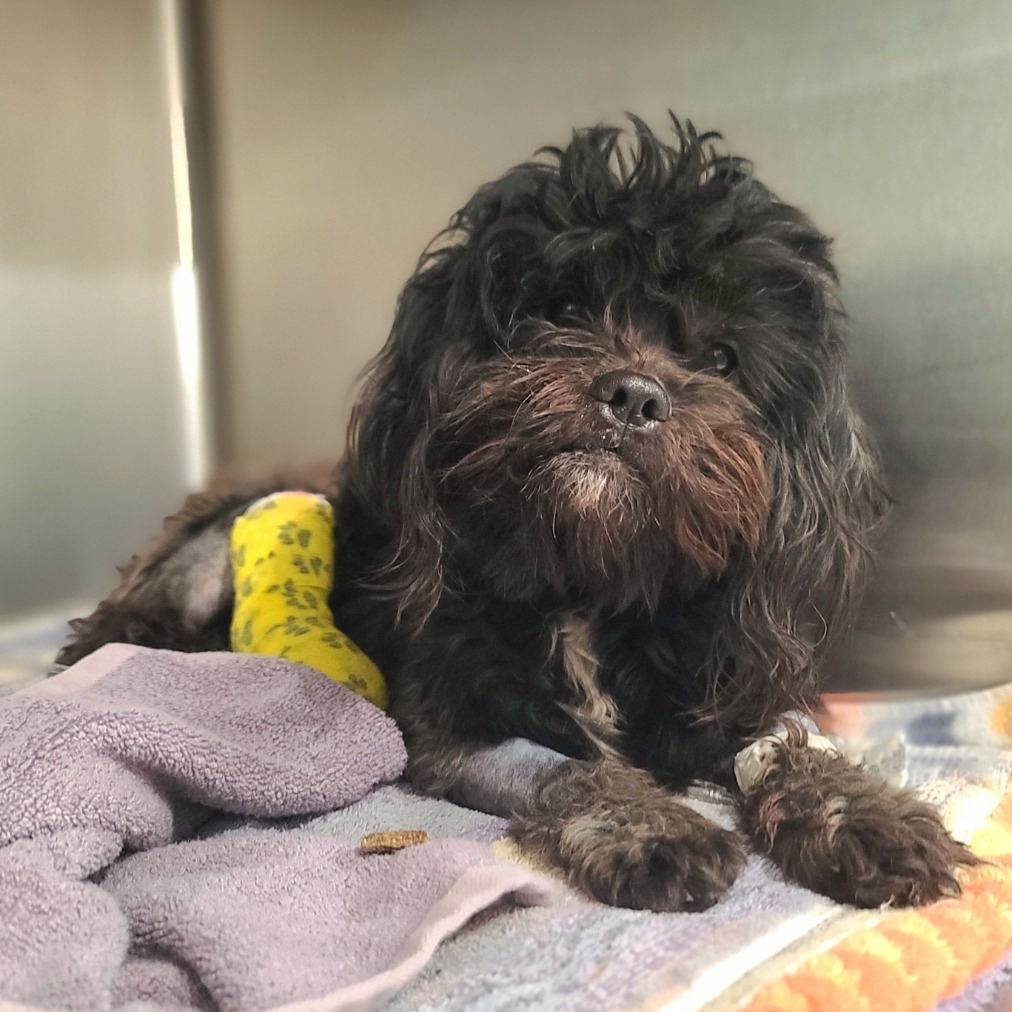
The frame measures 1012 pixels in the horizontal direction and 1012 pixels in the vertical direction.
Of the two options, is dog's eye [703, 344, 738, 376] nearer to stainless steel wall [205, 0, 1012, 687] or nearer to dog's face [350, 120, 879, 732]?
dog's face [350, 120, 879, 732]

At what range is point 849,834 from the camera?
123 cm

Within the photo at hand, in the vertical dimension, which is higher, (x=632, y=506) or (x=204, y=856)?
(x=632, y=506)

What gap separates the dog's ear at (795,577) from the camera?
1.39 m

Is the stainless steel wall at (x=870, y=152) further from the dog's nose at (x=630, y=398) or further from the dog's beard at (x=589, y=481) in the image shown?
the dog's nose at (x=630, y=398)

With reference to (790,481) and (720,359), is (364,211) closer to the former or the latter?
(720,359)

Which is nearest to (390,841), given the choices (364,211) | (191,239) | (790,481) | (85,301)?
(790,481)

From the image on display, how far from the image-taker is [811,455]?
140cm

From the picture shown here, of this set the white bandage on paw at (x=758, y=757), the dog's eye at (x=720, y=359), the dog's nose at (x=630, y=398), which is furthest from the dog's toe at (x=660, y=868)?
the dog's eye at (x=720, y=359)

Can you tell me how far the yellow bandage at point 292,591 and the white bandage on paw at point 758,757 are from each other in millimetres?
595

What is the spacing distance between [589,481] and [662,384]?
154mm

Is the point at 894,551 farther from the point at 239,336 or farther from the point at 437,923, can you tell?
the point at 239,336

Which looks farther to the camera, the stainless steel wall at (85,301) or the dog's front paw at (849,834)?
the stainless steel wall at (85,301)

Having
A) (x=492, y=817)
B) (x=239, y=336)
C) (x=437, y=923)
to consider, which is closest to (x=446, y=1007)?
(x=437, y=923)

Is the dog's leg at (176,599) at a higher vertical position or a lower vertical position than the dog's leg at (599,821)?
higher
